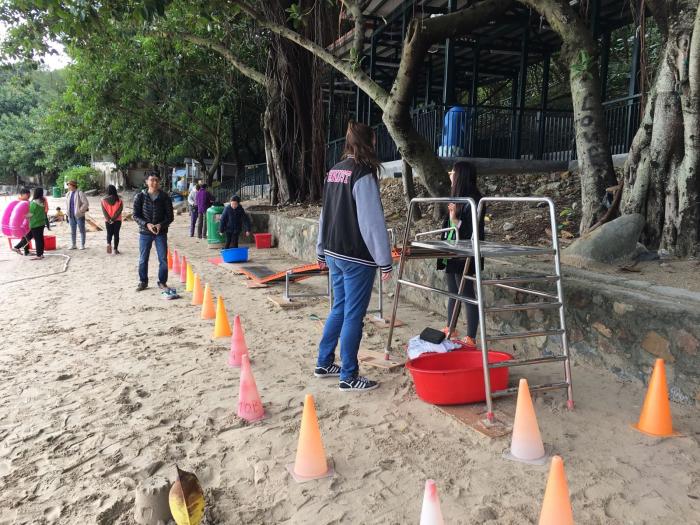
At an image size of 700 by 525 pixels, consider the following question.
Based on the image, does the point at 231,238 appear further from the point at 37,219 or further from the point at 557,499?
the point at 557,499

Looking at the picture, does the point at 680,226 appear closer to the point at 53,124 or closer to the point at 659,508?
the point at 659,508

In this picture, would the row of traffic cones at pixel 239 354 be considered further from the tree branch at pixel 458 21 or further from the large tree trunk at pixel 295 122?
the large tree trunk at pixel 295 122

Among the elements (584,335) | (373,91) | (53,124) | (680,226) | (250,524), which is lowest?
(250,524)

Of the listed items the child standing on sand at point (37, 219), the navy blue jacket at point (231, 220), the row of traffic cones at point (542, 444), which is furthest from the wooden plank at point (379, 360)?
the child standing on sand at point (37, 219)

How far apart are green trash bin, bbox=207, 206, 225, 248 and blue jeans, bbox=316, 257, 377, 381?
926 centimetres

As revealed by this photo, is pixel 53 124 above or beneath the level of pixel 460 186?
above

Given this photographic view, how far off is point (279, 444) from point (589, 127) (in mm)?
5114

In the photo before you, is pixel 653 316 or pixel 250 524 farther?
pixel 653 316

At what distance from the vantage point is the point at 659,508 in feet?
7.52

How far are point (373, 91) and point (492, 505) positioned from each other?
6.40 meters

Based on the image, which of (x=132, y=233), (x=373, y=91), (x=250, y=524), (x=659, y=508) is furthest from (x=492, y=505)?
(x=132, y=233)

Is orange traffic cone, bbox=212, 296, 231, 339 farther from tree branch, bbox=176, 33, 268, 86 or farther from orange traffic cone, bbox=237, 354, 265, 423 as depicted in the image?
tree branch, bbox=176, 33, 268, 86

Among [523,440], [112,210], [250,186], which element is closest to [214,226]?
[112,210]

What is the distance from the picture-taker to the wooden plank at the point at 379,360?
163 inches
